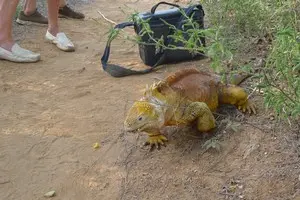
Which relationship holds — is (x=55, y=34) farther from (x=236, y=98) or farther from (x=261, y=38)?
(x=236, y=98)

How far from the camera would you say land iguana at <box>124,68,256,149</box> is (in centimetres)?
294

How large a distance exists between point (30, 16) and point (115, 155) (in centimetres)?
339

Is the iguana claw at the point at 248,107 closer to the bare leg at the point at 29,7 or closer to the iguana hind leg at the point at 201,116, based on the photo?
the iguana hind leg at the point at 201,116

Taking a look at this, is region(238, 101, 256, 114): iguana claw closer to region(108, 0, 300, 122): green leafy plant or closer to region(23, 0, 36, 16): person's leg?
region(108, 0, 300, 122): green leafy plant

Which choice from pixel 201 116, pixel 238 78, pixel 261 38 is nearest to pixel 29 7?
pixel 261 38

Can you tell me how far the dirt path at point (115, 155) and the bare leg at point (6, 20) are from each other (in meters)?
0.74

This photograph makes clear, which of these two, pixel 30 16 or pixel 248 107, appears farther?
pixel 30 16

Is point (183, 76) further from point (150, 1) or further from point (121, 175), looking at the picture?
point (150, 1)

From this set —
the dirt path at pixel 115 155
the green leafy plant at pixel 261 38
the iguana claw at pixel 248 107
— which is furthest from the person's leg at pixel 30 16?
the iguana claw at pixel 248 107

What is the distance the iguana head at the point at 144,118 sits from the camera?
2912 mm

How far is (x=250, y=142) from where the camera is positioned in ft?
9.41

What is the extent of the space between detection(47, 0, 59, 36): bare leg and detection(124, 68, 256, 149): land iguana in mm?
2298

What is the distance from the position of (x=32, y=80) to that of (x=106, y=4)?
3.25 meters

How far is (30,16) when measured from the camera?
19.8 ft
